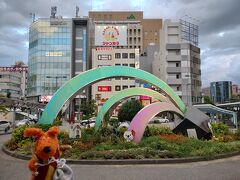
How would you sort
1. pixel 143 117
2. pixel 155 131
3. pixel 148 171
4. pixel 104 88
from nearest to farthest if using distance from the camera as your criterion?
pixel 148 171
pixel 143 117
pixel 155 131
pixel 104 88

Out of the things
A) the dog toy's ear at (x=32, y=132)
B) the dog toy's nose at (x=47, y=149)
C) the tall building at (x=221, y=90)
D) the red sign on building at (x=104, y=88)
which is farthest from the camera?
the tall building at (x=221, y=90)

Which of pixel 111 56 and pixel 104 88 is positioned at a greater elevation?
pixel 111 56

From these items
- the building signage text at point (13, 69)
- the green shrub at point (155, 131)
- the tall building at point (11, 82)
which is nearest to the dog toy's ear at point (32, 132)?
the green shrub at point (155, 131)

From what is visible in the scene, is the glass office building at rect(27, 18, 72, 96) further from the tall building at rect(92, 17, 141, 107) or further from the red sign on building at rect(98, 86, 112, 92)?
the red sign on building at rect(98, 86, 112, 92)

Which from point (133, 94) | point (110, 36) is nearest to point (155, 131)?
point (133, 94)

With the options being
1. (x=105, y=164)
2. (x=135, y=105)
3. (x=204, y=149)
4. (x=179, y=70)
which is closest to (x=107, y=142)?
(x=105, y=164)

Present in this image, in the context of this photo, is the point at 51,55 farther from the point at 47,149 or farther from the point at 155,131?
the point at 47,149

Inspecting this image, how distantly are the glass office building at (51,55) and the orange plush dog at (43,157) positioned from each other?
270ft

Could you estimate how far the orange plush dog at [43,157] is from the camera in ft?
20.9

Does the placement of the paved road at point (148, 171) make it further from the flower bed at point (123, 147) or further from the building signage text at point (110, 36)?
the building signage text at point (110, 36)

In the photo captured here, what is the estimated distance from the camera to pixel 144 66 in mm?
102625

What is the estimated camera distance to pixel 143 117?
66.0 ft

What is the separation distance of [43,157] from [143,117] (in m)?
14.0

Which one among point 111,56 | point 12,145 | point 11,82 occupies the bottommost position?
point 12,145
